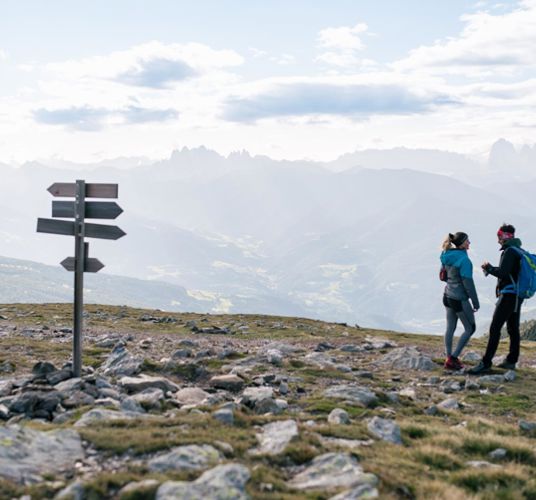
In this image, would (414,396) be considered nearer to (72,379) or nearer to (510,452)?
(510,452)

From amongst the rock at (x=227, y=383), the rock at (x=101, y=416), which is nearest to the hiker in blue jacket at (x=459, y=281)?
the rock at (x=227, y=383)

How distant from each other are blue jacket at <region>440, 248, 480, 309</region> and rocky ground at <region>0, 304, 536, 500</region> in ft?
8.88

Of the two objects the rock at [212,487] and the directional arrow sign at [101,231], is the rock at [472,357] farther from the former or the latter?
the rock at [212,487]

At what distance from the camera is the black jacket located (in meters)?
18.1

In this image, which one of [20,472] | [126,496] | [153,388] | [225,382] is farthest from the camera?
[225,382]

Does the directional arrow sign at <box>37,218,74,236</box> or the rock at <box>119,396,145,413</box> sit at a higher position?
the directional arrow sign at <box>37,218,74,236</box>

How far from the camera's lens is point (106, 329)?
31453 millimetres

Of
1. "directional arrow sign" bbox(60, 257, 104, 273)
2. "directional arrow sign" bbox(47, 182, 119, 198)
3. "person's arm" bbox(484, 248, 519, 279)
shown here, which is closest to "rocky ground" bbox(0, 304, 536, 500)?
"directional arrow sign" bbox(60, 257, 104, 273)

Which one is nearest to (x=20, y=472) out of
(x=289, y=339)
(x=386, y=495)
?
(x=386, y=495)

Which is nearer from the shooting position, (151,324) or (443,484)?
(443,484)

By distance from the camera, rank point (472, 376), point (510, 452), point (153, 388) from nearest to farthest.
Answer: point (510, 452), point (153, 388), point (472, 376)

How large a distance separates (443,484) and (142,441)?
478 centimetres

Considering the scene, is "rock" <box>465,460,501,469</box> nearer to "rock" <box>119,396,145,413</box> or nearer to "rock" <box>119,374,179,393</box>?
"rock" <box>119,396,145,413</box>

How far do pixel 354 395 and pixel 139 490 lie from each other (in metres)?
7.91
